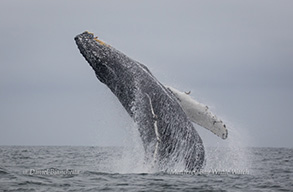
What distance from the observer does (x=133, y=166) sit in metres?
12.2

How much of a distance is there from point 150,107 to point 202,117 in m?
1.65

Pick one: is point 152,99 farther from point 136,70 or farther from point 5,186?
point 5,186

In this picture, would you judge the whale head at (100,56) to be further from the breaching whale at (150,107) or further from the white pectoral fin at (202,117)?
the white pectoral fin at (202,117)

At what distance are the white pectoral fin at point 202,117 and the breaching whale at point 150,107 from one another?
37 cm

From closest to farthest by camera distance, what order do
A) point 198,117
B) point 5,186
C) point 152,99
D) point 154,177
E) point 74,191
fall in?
point 74,191 < point 5,186 < point 154,177 < point 152,99 < point 198,117

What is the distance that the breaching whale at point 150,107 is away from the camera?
10.9m

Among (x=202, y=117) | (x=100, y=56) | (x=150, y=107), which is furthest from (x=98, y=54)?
(x=202, y=117)

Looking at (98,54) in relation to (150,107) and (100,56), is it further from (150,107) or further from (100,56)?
(150,107)

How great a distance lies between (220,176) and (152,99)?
2.68 meters

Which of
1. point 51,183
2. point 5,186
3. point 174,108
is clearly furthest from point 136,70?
point 5,186

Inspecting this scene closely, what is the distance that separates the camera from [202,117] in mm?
11781

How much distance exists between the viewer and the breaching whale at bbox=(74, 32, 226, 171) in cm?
1091

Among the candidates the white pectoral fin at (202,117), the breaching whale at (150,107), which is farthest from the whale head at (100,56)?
the white pectoral fin at (202,117)

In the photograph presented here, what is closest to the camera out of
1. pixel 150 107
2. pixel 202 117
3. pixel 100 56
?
pixel 150 107
